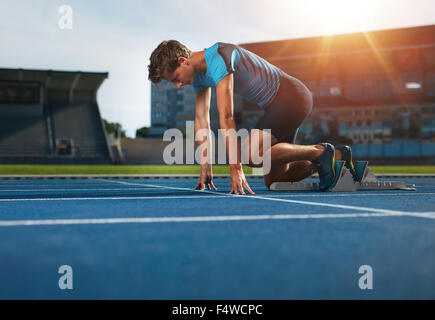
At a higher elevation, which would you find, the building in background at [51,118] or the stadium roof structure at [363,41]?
the stadium roof structure at [363,41]

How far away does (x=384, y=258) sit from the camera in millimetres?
1728

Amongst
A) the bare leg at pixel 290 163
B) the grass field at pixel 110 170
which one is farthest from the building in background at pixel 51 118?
the bare leg at pixel 290 163

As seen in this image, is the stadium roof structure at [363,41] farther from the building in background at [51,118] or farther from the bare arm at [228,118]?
the bare arm at [228,118]

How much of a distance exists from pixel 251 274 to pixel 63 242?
0.94 meters

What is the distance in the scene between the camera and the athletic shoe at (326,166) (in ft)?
16.4

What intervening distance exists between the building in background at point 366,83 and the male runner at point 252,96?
3407cm

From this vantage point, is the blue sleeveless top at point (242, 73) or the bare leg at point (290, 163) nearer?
the blue sleeveless top at point (242, 73)

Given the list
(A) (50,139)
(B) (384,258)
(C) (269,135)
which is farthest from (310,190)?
(A) (50,139)

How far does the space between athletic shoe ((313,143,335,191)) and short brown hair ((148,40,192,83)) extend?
181 centimetres

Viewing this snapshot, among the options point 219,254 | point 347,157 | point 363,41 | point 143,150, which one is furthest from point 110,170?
point 363,41

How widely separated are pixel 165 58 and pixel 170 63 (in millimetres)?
63

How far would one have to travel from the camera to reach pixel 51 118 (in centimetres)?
3828

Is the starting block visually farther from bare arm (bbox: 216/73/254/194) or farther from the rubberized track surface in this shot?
the rubberized track surface
